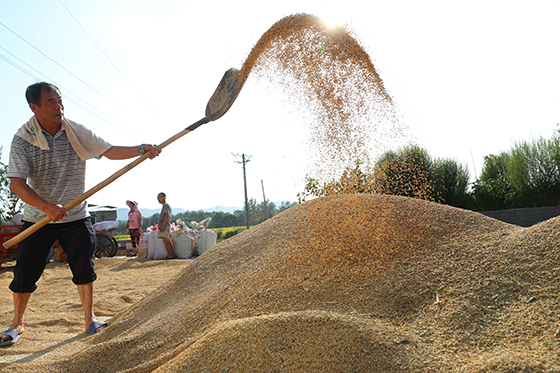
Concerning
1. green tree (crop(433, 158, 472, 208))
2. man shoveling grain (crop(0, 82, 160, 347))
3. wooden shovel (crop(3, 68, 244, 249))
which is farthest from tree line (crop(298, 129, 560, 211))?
man shoveling grain (crop(0, 82, 160, 347))

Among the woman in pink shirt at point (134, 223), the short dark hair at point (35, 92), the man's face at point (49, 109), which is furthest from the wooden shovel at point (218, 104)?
the woman in pink shirt at point (134, 223)

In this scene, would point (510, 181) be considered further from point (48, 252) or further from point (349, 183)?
point (48, 252)

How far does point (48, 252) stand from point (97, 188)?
1.87 feet

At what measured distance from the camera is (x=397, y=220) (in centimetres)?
225

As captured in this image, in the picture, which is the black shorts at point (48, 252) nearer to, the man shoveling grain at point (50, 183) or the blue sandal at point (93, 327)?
the man shoveling grain at point (50, 183)

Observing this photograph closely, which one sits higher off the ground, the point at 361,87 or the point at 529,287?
the point at 361,87

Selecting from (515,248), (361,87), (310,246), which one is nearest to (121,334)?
(310,246)

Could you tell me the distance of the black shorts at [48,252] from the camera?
7.36 feet

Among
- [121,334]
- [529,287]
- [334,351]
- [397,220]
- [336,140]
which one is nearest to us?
[334,351]

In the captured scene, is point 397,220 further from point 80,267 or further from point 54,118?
point 54,118

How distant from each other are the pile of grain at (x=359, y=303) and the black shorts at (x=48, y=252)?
453 millimetres

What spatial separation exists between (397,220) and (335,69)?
1271 mm

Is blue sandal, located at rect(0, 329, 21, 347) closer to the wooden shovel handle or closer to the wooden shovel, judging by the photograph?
the wooden shovel handle

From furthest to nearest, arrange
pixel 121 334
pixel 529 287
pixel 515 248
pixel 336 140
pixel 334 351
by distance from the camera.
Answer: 1. pixel 336 140
2. pixel 121 334
3. pixel 515 248
4. pixel 529 287
5. pixel 334 351
